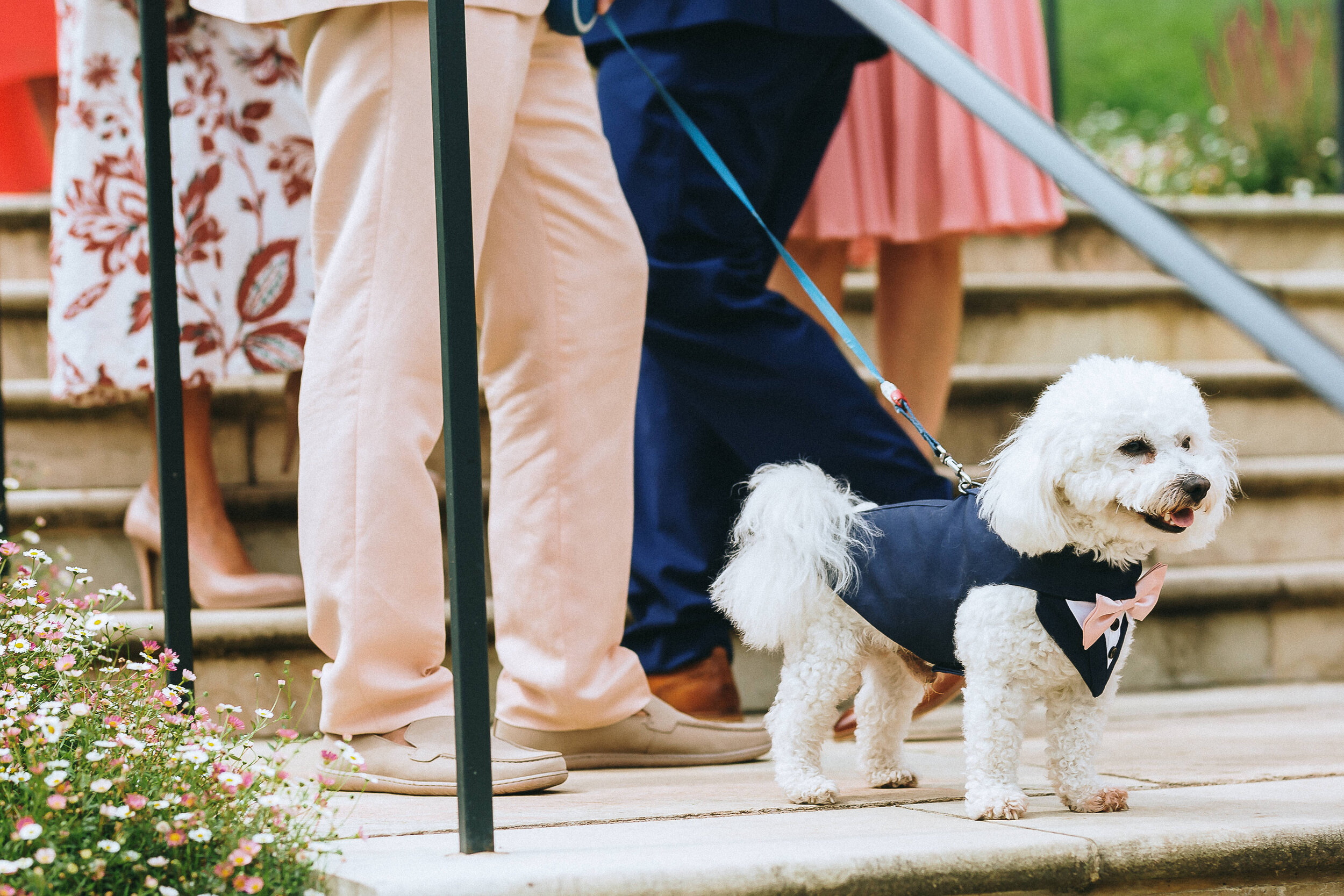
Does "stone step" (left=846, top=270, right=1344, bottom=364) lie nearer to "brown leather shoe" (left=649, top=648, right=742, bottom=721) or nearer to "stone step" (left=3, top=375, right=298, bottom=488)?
"brown leather shoe" (left=649, top=648, right=742, bottom=721)

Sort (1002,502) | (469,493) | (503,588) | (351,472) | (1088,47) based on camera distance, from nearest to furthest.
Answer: (469,493) < (1002,502) < (351,472) < (503,588) < (1088,47)

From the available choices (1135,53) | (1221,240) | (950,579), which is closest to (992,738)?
(950,579)

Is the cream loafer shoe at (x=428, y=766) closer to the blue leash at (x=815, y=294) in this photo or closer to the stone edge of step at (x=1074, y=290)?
the blue leash at (x=815, y=294)

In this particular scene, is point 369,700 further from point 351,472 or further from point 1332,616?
point 1332,616

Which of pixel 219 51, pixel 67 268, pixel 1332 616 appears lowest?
pixel 1332 616

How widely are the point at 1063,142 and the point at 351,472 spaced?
99 centimetres

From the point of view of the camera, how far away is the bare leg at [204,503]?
2.54 meters

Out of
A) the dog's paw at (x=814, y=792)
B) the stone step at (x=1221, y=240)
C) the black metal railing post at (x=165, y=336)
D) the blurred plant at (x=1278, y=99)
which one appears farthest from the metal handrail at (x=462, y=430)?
the blurred plant at (x=1278, y=99)

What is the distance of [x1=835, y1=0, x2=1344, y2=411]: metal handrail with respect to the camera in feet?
3.15

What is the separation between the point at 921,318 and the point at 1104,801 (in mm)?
1400

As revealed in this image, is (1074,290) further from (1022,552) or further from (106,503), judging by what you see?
(106,503)

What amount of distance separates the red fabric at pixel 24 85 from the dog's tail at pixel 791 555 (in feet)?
6.25

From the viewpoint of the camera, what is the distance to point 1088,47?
9242mm

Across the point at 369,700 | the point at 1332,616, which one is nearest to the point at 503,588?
the point at 369,700
